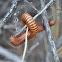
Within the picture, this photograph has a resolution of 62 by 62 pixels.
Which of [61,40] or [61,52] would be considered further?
[61,40]

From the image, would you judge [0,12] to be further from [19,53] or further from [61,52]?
[61,52]

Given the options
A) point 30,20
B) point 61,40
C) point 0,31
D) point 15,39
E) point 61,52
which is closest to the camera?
point 30,20

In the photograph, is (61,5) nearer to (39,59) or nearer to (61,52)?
(61,52)

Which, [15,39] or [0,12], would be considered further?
[0,12]

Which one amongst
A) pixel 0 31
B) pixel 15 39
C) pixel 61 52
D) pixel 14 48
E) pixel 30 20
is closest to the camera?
pixel 30 20

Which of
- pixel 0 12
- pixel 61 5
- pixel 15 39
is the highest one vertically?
pixel 0 12

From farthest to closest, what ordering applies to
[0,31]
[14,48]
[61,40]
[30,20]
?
[14,48], [0,31], [61,40], [30,20]

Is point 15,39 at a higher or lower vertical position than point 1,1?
lower

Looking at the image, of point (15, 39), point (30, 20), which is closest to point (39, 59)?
point (15, 39)

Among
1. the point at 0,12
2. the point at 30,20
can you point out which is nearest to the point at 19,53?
the point at 0,12
